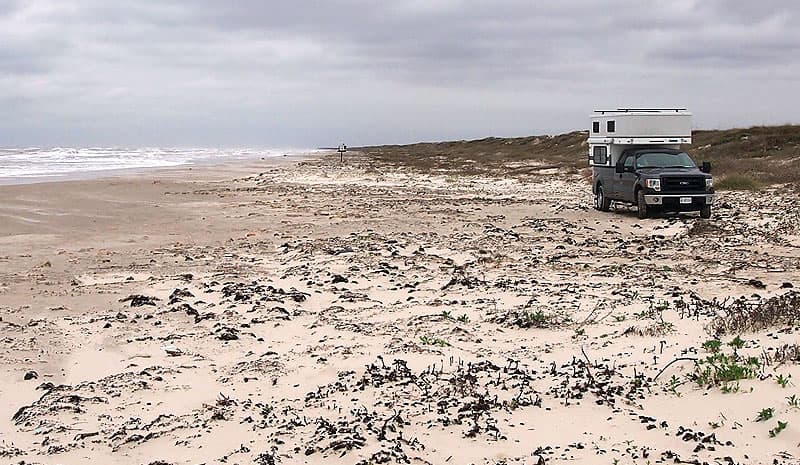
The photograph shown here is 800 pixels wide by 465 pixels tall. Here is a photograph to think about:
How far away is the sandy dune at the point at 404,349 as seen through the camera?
5.05 metres

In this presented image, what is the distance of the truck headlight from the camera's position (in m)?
18.5

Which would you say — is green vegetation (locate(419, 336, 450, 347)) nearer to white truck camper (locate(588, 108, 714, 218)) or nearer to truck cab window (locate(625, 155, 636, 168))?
white truck camper (locate(588, 108, 714, 218))

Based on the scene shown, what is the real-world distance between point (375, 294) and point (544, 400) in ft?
14.2

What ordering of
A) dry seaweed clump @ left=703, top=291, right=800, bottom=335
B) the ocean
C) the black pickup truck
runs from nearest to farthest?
Result: dry seaweed clump @ left=703, top=291, right=800, bottom=335 < the black pickup truck < the ocean

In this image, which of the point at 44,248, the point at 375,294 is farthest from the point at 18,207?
the point at 375,294

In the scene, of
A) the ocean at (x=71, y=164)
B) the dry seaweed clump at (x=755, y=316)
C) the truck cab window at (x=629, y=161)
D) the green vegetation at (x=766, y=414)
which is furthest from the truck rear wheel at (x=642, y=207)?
the ocean at (x=71, y=164)

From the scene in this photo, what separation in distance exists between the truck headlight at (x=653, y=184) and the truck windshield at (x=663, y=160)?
40.2 inches

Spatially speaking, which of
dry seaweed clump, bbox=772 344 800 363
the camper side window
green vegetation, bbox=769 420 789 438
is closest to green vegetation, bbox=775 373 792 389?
dry seaweed clump, bbox=772 344 800 363

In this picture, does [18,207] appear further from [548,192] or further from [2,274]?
[548,192]

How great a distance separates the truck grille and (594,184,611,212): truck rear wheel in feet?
9.02

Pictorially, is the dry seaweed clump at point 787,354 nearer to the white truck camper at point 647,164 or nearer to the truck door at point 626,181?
the white truck camper at point 647,164

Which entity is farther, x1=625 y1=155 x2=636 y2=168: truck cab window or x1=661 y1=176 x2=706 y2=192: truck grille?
x1=625 y1=155 x2=636 y2=168: truck cab window

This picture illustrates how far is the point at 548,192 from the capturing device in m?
29.0

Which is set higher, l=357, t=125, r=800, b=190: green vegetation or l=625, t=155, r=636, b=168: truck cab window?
l=625, t=155, r=636, b=168: truck cab window
